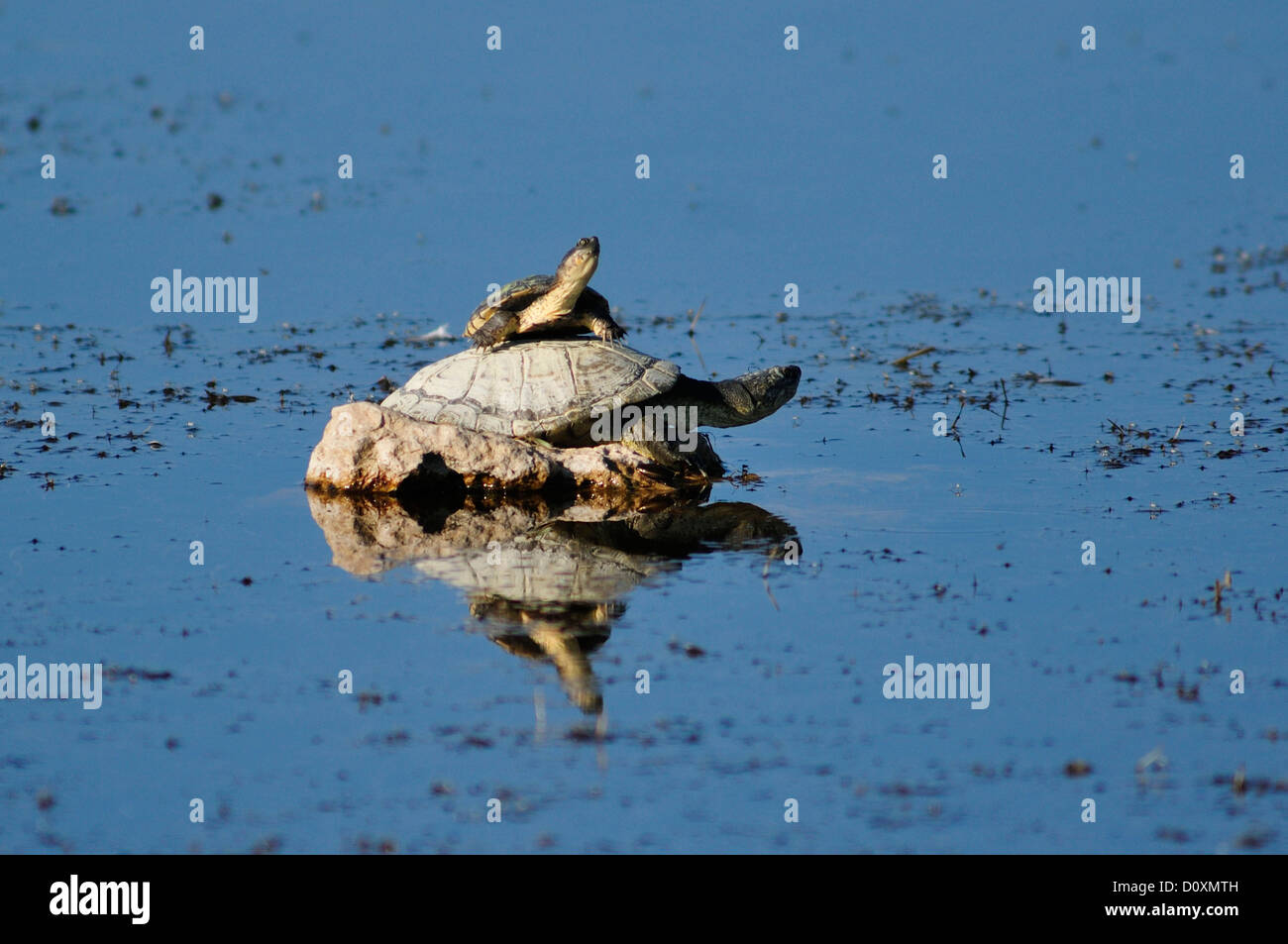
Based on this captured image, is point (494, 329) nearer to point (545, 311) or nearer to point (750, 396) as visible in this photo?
point (545, 311)

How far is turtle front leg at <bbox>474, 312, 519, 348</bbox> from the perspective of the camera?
1288cm

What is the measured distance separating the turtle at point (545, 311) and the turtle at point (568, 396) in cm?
11

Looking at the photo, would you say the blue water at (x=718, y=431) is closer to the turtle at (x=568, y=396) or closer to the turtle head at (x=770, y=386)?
the turtle head at (x=770, y=386)

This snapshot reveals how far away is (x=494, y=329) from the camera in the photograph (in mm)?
12898

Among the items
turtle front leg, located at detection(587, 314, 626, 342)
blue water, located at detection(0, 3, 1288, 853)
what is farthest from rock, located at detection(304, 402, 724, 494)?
turtle front leg, located at detection(587, 314, 626, 342)

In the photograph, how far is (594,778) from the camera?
23.9ft

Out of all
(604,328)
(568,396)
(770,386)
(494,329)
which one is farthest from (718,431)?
(494,329)

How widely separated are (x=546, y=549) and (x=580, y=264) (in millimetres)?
2580

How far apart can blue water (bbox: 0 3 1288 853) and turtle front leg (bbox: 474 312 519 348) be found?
75.4 inches

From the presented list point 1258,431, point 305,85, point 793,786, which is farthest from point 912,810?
point 305,85

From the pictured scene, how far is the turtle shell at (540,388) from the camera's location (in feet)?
41.4

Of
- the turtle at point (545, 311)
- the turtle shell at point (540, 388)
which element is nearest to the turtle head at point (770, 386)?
the turtle shell at point (540, 388)
